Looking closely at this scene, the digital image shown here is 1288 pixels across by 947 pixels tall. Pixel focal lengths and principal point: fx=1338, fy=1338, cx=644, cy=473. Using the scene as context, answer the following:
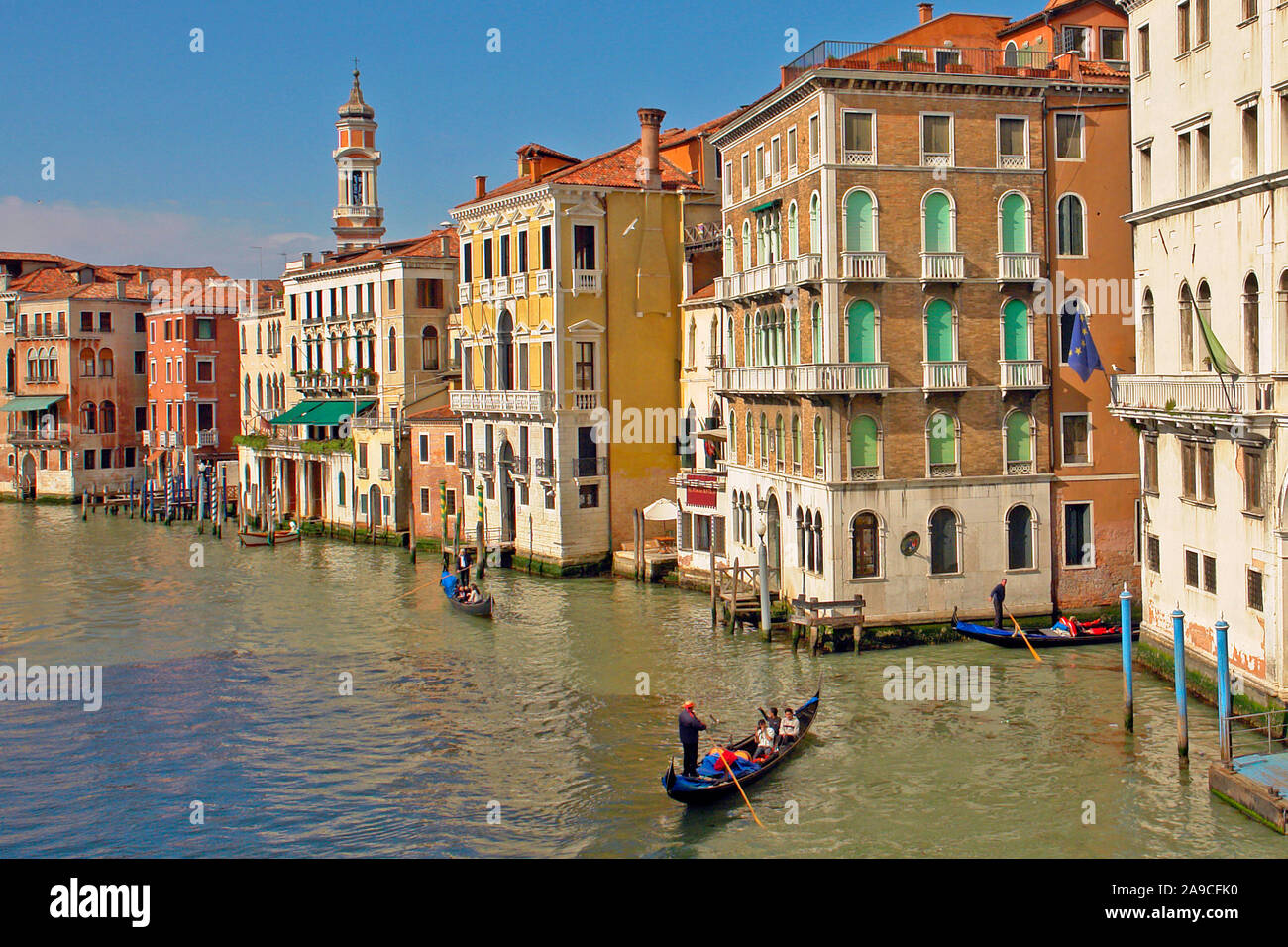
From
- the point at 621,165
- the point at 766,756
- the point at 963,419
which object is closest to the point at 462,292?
the point at 621,165

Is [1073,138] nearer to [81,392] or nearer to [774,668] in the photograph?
[774,668]

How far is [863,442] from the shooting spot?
24.8 meters

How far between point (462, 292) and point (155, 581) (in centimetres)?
1251

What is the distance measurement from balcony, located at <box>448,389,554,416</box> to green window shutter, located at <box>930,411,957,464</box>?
1354 cm

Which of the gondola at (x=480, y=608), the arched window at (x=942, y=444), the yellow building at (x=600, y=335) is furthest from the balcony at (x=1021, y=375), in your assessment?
the yellow building at (x=600, y=335)

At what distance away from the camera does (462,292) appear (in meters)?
41.5

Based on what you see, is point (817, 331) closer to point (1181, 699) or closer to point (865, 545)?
point (865, 545)

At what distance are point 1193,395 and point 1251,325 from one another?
1.51 m

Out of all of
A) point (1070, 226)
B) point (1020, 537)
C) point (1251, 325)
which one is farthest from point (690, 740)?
point (1070, 226)

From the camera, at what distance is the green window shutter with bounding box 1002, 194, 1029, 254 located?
2527cm

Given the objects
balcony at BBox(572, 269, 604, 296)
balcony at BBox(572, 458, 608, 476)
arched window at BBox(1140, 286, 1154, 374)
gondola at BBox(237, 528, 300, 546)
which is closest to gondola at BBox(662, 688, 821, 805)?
arched window at BBox(1140, 286, 1154, 374)

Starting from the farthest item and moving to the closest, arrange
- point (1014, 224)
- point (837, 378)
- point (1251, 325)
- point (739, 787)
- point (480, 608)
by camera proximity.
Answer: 1. point (480, 608)
2. point (1014, 224)
3. point (837, 378)
4. point (1251, 325)
5. point (739, 787)

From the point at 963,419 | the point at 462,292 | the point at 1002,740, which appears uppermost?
the point at 462,292
